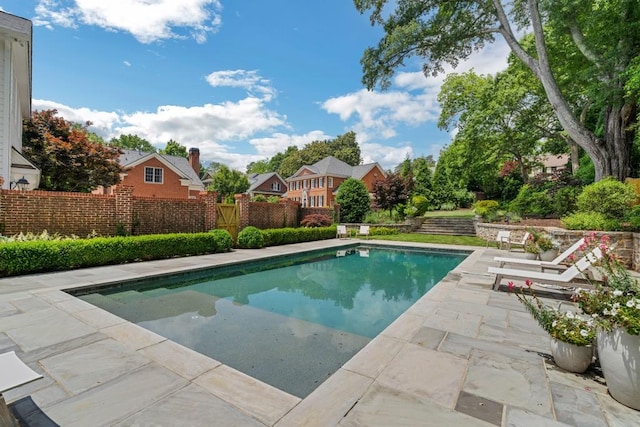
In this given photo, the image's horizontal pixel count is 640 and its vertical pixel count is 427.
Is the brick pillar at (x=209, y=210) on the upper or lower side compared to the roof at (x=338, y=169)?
lower

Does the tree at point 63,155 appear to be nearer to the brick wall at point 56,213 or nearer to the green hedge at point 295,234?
the brick wall at point 56,213

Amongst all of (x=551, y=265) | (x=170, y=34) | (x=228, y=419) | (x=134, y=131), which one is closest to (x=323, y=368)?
(x=228, y=419)

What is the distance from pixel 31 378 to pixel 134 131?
56.1 metres

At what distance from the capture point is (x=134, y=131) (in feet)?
158

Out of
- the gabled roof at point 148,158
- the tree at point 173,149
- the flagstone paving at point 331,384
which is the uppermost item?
the tree at point 173,149

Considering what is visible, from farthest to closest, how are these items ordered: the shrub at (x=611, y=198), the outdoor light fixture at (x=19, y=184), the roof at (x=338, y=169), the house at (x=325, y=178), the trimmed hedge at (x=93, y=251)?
the roof at (x=338, y=169)
the house at (x=325, y=178)
the outdoor light fixture at (x=19, y=184)
the shrub at (x=611, y=198)
the trimmed hedge at (x=93, y=251)

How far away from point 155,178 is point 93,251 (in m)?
15.2

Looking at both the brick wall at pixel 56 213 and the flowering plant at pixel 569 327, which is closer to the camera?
the flowering plant at pixel 569 327

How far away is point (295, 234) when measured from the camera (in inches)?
580

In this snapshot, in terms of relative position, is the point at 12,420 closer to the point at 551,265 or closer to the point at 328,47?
the point at 551,265

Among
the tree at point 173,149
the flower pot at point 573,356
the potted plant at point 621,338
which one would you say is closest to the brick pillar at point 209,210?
the flower pot at point 573,356

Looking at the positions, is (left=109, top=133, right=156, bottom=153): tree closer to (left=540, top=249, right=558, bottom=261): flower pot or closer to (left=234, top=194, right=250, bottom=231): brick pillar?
(left=234, top=194, right=250, bottom=231): brick pillar

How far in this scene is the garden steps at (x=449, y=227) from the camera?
1809cm

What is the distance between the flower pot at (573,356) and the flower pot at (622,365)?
1.21 feet
